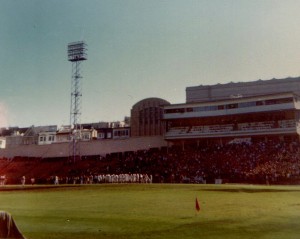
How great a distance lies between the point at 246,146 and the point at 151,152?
18186mm

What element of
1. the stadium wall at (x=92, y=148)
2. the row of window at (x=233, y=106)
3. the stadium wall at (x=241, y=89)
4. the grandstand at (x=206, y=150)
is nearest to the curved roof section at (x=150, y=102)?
the stadium wall at (x=241, y=89)

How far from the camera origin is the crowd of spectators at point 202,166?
53.5m

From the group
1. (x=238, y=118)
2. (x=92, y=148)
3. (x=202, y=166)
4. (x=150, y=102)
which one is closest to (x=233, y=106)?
(x=238, y=118)

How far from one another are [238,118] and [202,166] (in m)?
16.5

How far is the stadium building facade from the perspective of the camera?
221 ft

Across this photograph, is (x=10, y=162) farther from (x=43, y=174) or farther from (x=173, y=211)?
(x=173, y=211)

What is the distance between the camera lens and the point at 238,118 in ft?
241

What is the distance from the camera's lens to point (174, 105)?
79.3m

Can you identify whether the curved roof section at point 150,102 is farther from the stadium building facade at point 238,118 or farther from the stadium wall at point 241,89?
the stadium building facade at point 238,118

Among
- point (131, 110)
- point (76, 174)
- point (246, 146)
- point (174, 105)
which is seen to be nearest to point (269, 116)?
point (246, 146)

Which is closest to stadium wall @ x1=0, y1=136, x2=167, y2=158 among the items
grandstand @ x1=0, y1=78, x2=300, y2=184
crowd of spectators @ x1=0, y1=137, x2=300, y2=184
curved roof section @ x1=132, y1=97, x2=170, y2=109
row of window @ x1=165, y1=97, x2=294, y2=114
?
grandstand @ x1=0, y1=78, x2=300, y2=184

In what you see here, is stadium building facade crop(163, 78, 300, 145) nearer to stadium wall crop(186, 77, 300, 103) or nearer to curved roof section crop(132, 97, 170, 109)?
stadium wall crop(186, 77, 300, 103)

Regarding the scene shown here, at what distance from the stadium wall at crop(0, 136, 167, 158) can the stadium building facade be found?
5000 mm

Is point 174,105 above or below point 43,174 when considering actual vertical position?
above
